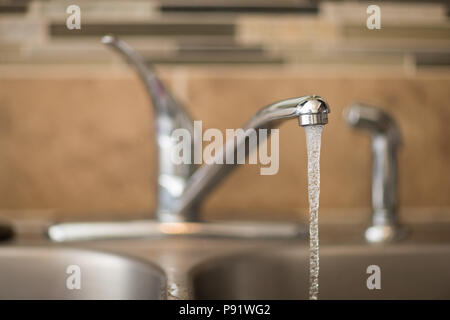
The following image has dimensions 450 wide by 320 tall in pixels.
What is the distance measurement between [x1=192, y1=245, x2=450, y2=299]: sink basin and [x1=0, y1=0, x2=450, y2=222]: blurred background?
0.16 metres

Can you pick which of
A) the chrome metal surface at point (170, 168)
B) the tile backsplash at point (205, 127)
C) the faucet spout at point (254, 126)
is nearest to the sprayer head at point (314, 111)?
the faucet spout at point (254, 126)

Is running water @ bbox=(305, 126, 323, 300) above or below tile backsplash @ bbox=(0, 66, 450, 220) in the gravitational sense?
below

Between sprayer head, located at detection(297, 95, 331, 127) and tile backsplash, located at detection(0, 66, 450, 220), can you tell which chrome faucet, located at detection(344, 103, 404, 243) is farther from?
sprayer head, located at detection(297, 95, 331, 127)

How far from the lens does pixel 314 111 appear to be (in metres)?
0.42

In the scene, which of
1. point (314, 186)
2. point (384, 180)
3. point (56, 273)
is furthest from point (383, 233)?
point (56, 273)

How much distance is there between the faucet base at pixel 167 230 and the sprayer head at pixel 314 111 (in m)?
0.26

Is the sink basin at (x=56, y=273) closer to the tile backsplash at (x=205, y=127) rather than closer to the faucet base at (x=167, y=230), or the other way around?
the faucet base at (x=167, y=230)

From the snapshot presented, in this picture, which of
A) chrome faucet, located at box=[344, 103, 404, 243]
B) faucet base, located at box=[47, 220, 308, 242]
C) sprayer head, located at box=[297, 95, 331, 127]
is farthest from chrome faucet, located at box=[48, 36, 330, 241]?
sprayer head, located at box=[297, 95, 331, 127]

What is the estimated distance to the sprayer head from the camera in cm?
42

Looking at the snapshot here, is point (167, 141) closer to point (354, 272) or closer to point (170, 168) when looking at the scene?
point (170, 168)

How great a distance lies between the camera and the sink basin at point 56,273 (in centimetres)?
58
